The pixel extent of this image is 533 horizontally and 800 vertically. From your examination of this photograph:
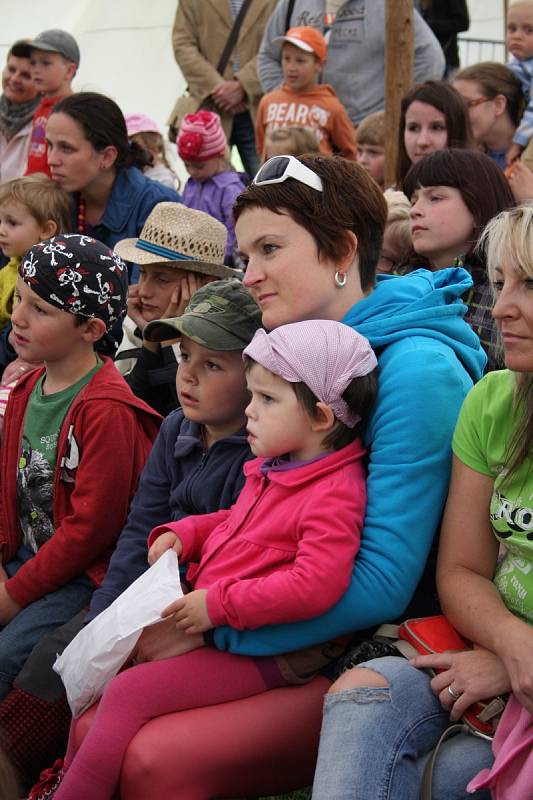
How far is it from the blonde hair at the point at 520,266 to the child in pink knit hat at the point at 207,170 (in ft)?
14.3

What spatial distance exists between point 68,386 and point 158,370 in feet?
1.59

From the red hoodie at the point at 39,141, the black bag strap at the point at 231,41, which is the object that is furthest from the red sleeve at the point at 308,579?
the black bag strap at the point at 231,41

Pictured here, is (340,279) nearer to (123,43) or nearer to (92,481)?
(92,481)

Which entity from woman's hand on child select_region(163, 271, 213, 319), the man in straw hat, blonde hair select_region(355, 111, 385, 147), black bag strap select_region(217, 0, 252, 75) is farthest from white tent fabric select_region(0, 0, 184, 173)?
woman's hand on child select_region(163, 271, 213, 319)

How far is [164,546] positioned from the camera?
9.46 ft

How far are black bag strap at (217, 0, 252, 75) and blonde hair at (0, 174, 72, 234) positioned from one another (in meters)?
3.77

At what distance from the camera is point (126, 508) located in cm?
360

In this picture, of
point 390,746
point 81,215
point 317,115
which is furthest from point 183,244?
point 317,115

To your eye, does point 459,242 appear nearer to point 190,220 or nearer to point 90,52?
point 190,220

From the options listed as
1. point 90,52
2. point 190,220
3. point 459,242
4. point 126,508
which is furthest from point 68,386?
point 90,52

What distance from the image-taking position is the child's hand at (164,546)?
2871mm

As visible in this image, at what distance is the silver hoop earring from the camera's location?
9.71ft

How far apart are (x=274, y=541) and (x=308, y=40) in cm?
530

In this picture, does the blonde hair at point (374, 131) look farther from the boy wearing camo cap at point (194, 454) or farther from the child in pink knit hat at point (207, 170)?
the boy wearing camo cap at point (194, 454)
